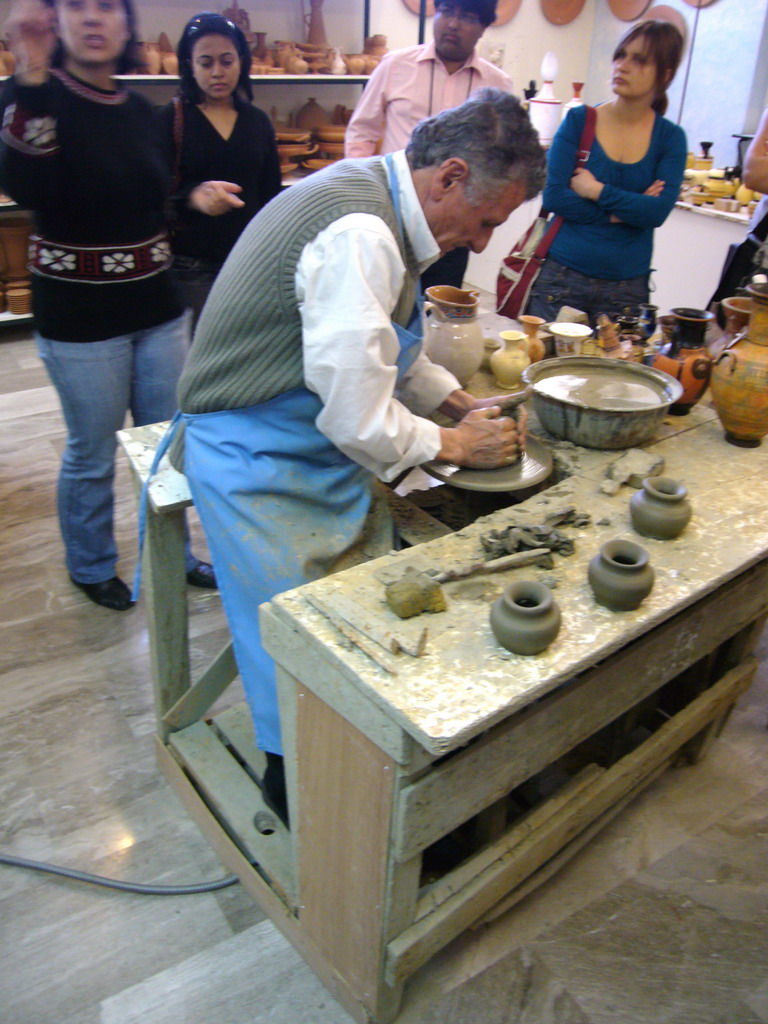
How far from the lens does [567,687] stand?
138 cm

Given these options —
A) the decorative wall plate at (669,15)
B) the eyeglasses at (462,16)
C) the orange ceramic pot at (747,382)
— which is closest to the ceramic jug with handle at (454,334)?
the orange ceramic pot at (747,382)

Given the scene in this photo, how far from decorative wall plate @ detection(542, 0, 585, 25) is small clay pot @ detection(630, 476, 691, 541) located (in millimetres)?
5838

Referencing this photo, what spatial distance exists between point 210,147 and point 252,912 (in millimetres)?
2314

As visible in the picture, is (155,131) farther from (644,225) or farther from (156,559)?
(644,225)

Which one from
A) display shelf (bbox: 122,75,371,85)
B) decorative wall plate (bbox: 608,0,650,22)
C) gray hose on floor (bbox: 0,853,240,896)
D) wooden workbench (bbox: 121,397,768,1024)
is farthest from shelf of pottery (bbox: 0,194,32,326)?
decorative wall plate (bbox: 608,0,650,22)

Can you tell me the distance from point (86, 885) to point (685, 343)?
77.0 inches

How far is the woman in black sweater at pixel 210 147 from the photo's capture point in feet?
8.25

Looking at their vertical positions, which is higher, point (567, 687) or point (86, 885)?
point (567, 687)

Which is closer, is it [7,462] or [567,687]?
[567,687]

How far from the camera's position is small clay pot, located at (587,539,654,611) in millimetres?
1237

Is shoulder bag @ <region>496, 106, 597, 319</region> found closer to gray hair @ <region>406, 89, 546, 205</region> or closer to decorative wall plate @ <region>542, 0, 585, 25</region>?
gray hair @ <region>406, 89, 546, 205</region>

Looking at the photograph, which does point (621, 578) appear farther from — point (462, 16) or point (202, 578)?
point (462, 16)

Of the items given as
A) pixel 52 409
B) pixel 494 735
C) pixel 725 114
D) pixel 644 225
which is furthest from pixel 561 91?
pixel 494 735

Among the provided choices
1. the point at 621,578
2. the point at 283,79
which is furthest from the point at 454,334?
the point at 283,79
